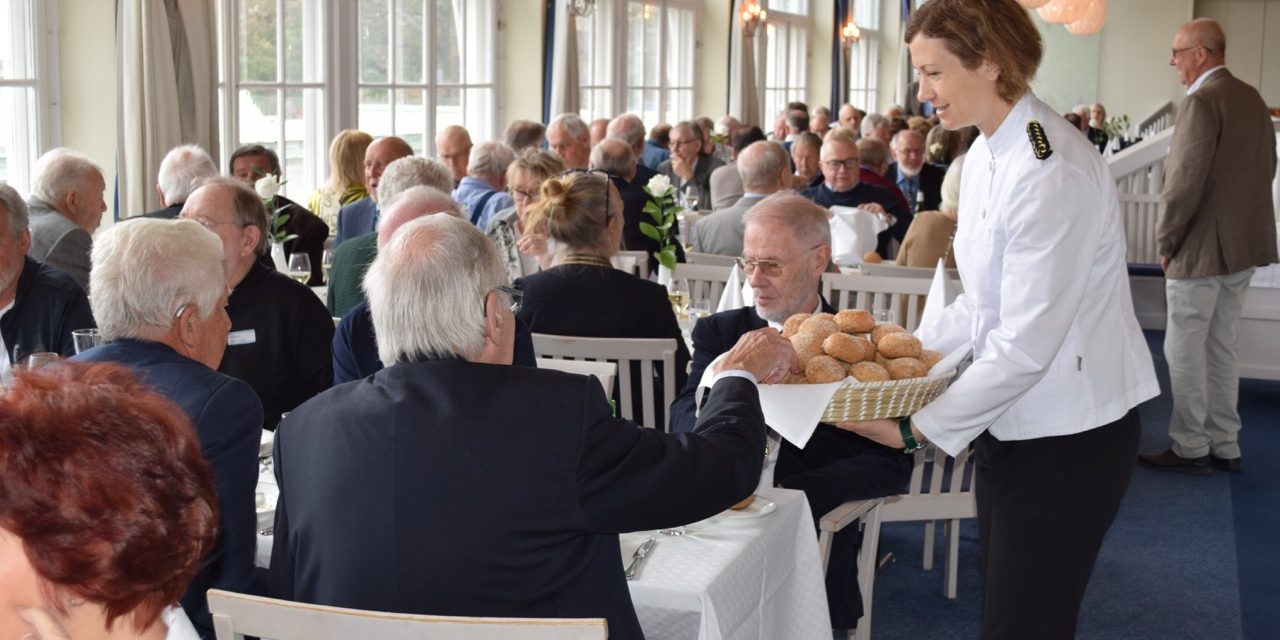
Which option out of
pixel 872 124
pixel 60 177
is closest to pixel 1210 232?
pixel 60 177

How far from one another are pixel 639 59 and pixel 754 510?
36.0 feet

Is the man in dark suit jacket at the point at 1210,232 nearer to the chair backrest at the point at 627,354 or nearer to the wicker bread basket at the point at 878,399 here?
the chair backrest at the point at 627,354

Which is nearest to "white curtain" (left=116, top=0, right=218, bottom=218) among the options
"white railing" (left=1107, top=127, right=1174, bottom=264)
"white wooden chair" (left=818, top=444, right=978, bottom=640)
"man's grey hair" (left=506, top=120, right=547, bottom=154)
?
"man's grey hair" (left=506, top=120, right=547, bottom=154)

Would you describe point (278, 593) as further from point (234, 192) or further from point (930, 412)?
point (234, 192)

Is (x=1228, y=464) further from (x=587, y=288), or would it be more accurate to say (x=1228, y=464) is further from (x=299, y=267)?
(x=299, y=267)

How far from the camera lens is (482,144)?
6.80 metres

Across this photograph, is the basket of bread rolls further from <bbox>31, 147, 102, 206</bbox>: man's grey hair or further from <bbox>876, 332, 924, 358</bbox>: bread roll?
<bbox>31, 147, 102, 206</bbox>: man's grey hair

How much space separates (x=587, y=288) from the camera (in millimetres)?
3734

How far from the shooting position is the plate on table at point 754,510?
8.05 feet

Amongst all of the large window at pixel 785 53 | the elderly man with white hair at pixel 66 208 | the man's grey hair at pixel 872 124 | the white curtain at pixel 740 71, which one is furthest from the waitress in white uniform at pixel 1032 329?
the large window at pixel 785 53

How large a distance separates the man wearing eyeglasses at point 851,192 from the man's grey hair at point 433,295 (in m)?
5.10

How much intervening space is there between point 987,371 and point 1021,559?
36 cm

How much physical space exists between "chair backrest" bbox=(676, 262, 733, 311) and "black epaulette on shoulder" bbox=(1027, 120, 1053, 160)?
2803mm

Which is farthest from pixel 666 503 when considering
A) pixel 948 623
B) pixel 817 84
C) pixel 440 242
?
pixel 817 84
